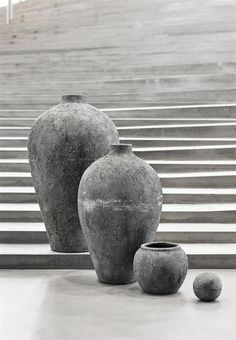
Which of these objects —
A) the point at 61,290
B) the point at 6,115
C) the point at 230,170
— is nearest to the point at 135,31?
the point at 6,115

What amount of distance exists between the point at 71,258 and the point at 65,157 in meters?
0.70

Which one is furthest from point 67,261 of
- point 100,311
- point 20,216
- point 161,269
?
point 100,311

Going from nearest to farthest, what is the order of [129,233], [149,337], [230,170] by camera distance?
[149,337] < [129,233] < [230,170]

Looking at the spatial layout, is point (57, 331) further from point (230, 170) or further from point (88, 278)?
point (230, 170)

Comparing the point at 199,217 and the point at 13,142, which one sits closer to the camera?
the point at 199,217

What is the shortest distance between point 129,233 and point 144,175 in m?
0.37

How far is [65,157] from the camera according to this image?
15.6 ft

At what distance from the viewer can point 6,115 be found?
784 centimetres

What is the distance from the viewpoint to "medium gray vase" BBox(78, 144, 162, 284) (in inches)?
166

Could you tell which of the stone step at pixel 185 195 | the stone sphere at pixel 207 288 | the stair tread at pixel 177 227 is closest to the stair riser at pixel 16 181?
the stone step at pixel 185 195

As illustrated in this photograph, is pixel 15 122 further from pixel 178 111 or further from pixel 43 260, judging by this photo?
pixel 43 260

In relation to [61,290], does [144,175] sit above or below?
above

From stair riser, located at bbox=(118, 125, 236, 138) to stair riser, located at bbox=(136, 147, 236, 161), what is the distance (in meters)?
0.50

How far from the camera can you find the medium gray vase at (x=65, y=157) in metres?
4.75
